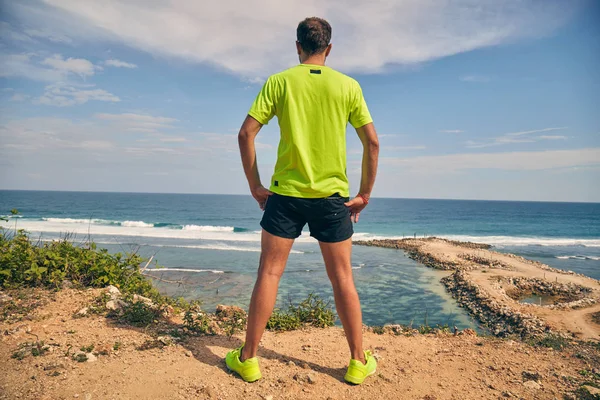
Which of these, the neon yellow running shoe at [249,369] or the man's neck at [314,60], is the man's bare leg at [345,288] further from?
the man's neck at [314,60]

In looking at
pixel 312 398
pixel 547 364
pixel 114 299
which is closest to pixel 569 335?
pixel 547 364

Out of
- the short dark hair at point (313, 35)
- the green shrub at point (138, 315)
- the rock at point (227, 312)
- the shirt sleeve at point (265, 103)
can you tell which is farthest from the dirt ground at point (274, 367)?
the short dark hair at point (313, 35)

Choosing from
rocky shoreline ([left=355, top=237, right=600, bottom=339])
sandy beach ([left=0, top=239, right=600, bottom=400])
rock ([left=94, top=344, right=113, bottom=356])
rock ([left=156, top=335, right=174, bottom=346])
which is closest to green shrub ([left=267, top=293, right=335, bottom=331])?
sandy beach ([left=0, top=239, right=600, bottom=400])

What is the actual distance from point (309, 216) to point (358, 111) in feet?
2.95

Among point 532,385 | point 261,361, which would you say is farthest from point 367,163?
point 532,385

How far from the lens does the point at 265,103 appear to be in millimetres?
2723

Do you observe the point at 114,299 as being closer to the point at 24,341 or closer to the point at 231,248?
the point at 24,341

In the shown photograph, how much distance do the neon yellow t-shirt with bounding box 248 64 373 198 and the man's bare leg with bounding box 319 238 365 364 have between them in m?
0.46

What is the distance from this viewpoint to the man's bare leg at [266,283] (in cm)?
282

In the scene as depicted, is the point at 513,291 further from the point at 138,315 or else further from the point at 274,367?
the point at 138,315

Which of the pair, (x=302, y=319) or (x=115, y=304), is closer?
(x=115, y=304)

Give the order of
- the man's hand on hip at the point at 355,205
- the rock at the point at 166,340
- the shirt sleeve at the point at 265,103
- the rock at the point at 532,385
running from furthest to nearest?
the rock at the point at 166,340, the rock at the point at 532,385, the man's hand on hip at the point at 355,205, the shirt sleeve at the point at 265,103

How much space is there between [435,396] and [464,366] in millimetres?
736

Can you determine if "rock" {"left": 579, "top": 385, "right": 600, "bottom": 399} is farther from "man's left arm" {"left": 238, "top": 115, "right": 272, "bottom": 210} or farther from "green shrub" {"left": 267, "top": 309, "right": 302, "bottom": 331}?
"man's left arm" {"left": 238, "top": 115, "right": 272, "bottom": 210}
